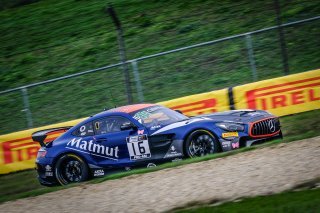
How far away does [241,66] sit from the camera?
18.5 metres

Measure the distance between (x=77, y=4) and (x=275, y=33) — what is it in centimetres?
1304

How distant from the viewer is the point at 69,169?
13203 millimetres

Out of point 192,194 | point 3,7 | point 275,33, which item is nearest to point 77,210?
point 192,194

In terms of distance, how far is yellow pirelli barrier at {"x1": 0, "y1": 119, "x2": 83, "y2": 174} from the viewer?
16469 millimetres

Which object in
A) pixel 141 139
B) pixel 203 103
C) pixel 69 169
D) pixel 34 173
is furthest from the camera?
pixel 203 103

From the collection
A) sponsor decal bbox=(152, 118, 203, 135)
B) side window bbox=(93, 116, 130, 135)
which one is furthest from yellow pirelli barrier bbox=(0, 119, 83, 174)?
sponsor decal bbox=(152, 118, 203, 135)

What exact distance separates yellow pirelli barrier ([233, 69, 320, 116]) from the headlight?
4016mm

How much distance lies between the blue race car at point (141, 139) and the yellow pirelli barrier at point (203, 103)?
2.92 meters

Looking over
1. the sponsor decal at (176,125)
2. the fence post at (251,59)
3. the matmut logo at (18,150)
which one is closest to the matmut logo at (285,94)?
the fence post at (251,59)

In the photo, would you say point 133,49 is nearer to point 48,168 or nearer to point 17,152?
point 17,152

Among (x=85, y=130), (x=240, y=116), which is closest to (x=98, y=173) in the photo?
(x=85, y=130)

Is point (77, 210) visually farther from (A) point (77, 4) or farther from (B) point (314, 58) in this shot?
(A) point (77, 4)

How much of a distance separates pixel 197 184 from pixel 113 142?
3776 millimetres

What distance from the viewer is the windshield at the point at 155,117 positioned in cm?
1264
